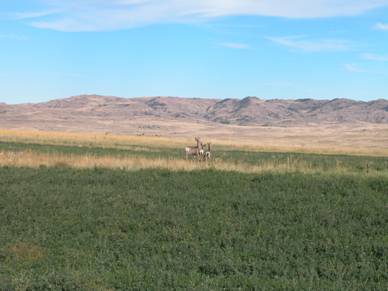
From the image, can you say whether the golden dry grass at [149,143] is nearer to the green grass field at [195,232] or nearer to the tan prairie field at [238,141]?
the tan prairie field at [238,141]

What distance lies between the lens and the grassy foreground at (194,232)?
9867 mm

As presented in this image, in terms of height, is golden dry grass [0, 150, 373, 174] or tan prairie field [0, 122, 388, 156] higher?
golden dry grass [0, 150, 373, 174]

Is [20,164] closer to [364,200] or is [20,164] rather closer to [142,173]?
[142,173]

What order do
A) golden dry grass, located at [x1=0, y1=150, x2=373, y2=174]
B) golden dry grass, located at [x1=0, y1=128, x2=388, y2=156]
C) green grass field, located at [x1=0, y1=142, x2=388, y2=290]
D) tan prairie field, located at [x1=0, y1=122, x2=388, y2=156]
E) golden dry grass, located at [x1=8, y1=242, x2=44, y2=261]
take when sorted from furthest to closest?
tan prairie field, located at [x1=0, y1=122, x2=388, y2=156] → golden dry grass, located at [x1=0, y1=128, x2=388, y2=156] → golden dry grass, located at [x1=0, y1=150, x2=373, y2=174] → golden dry grass, located at [x1=8, y1=242, x2=44, y2=261] → green grass field, located at [x1=0, y1=142, x2=388, y2=290]

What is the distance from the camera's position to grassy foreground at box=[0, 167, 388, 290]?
9867mm

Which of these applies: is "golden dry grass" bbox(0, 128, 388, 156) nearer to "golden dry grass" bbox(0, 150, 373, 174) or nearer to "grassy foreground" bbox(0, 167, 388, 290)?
"golden dry grass" bbox(0, 150, 373, 174)

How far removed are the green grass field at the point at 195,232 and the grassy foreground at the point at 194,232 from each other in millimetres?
30

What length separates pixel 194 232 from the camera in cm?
1313

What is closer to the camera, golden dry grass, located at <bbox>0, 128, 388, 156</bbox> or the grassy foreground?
the grassy foreground

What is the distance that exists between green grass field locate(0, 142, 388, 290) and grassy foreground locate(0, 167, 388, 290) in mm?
30

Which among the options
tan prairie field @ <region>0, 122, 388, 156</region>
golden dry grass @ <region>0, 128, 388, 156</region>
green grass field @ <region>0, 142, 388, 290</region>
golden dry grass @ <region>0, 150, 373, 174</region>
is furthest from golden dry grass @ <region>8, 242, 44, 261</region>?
tan prairie field @ <region>0, 122, 388, 156</region>

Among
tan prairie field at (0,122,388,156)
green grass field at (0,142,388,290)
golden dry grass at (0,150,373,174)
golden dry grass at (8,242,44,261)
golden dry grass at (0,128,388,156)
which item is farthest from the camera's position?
tan prairie field at (0,122,388,156)

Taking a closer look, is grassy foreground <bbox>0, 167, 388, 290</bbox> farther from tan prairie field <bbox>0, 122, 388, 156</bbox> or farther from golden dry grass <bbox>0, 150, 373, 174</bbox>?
tan prairie field <bbox>0, 122, 388, 156</bbox>

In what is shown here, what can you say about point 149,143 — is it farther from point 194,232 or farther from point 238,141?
point 194,232
